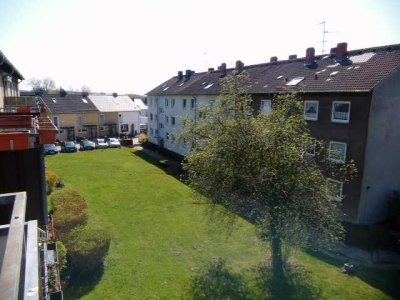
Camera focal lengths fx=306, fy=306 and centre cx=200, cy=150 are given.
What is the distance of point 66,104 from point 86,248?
3889cm

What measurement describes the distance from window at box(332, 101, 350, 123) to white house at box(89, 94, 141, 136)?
38845mm

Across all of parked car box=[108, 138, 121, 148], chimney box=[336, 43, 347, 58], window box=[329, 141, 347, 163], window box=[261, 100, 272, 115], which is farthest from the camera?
parked car box=[108, 138, 121, 148]

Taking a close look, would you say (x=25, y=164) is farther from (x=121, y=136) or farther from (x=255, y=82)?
(x=121, y=136)

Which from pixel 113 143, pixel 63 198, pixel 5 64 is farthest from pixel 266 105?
pixel 113 143

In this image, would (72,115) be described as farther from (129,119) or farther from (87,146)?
(129,119)

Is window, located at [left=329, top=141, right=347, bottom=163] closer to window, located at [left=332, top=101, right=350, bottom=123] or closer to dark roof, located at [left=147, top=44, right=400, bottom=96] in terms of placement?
window, located at [left=332, top=101, right=350, bottom=123]

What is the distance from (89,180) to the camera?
27.2 metres

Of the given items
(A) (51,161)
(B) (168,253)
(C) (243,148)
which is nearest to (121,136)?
(A) (51,161)

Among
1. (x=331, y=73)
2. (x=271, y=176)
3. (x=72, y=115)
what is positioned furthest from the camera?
(x=72, y=115)

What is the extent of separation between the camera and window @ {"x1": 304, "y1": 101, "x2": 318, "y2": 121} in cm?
2030

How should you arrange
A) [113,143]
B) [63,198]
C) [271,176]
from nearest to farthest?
[271,176], [63,198], [113,143]

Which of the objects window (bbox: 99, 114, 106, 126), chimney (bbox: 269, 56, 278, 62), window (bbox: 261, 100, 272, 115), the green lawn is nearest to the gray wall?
the green lawn

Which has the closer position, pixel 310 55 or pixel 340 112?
pixel 340 112

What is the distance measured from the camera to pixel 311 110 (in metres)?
20.7
